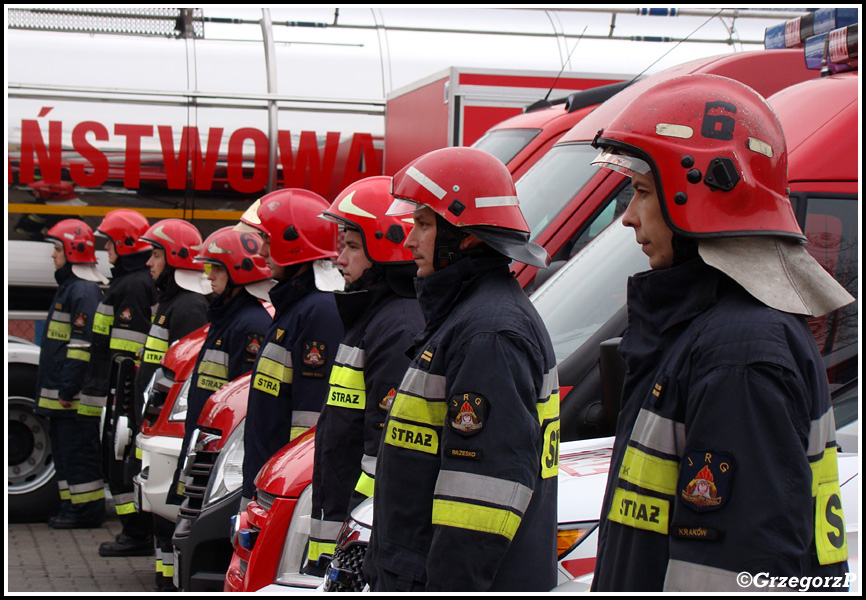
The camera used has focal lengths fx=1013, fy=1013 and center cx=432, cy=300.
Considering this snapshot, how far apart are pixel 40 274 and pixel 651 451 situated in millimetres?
8815

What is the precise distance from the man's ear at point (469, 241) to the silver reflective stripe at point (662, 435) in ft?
3.28

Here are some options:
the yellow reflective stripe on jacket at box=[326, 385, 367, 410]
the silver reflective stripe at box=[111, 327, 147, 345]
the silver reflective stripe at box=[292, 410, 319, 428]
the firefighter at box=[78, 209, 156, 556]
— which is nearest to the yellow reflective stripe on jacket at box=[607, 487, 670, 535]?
the yellow reflective stripe on jacket at box=[326, 385, 367, 410]

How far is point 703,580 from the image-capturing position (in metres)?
1.87

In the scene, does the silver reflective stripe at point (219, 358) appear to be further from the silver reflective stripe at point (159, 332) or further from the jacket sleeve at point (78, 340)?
the jacket sleeve at point (78, 340)

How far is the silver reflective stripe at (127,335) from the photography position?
9.07 metres

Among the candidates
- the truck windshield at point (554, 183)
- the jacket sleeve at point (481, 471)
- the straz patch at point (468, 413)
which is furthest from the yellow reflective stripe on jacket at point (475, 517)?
the truck windshield at point (554, 183)

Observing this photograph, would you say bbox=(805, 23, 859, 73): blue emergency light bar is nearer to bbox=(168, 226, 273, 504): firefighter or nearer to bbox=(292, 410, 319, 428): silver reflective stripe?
bbox=(292, 410, 319, 428): silver reflective stripe

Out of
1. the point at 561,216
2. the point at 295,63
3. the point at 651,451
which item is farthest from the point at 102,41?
the point at 651,451

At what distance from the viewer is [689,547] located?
190 centimetres

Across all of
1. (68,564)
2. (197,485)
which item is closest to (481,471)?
(197,485)

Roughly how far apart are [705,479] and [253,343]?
472 centimetres

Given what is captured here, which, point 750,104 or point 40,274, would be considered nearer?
point 750,104

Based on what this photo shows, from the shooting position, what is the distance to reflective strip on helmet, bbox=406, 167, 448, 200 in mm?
2992

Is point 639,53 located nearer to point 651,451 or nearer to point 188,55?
point 188,55
